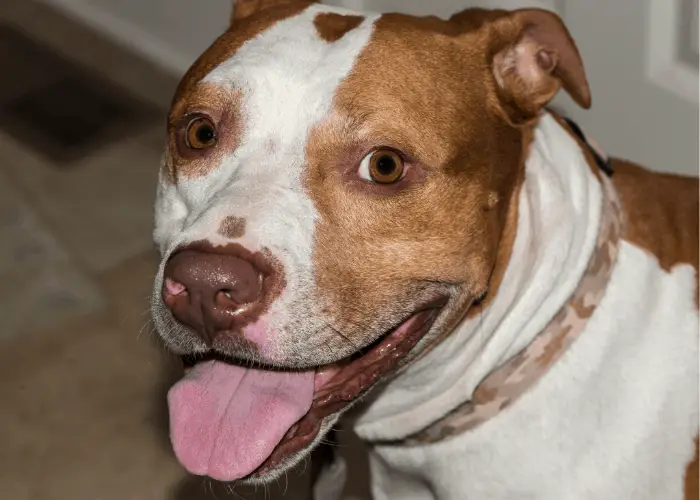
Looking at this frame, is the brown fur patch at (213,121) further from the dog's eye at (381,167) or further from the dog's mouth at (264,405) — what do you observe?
the dog's mouth at (264,405)

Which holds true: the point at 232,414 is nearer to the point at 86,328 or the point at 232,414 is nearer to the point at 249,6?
the point at 249,6

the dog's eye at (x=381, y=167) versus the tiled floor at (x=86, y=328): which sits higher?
the dog's eye at (x=381, y=167)

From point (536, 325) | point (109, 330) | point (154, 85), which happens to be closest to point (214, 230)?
point (536, 325)

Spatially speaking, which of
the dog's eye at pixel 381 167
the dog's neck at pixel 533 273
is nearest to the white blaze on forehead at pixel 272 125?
the dog's eye at pixel 381 167

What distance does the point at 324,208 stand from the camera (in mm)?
2254

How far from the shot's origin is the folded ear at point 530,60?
2.52m

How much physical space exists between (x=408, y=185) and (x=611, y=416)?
78 cm

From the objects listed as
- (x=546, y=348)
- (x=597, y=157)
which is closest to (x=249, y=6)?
(x=597, y=157)

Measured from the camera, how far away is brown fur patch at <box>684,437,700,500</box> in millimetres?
2559

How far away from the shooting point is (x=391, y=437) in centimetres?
273

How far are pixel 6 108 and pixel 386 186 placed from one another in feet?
12.5

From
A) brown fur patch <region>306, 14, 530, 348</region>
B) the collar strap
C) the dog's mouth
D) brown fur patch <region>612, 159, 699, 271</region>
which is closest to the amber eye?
brown fur patch <region>306, 14, 530, 348</region>

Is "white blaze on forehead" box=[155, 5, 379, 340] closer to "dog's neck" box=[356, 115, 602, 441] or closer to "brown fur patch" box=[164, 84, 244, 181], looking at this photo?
"brown fur patch" box=[164, 84, 244, 181]

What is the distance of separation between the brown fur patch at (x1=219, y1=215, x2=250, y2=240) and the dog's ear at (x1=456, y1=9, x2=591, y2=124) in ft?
2.50
